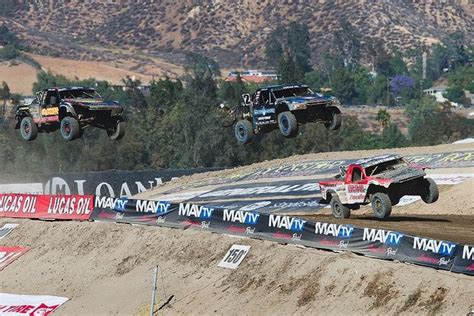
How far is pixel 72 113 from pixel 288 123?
7794mm

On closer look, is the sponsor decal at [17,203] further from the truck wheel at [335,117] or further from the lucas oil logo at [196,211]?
the truck wheel at [335,117]

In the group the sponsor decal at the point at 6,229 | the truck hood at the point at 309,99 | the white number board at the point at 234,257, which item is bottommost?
the sponsor decal at the point at 6,229

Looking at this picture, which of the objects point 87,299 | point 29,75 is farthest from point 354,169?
point 29,75

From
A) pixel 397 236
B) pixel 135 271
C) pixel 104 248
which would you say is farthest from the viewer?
pixel 104 248

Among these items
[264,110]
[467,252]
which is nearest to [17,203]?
[264,110]

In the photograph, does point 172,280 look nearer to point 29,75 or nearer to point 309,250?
point 309,250

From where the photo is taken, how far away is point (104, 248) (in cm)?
4181

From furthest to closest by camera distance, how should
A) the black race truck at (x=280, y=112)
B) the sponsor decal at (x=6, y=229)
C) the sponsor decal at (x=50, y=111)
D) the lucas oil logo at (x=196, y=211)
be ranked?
1. the sponsor decal at (x=6, y=229)
2. the sponsor decal at (x=50, y=111)
3. the lucas oil logo at (x=196, y=211)
4. the black race truck at (x=280, y=112)

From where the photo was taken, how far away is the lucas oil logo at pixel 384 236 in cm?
3003

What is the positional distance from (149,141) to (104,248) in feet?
193

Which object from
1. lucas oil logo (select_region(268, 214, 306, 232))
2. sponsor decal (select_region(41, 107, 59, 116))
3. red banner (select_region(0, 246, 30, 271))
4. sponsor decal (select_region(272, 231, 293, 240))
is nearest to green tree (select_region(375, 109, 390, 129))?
red banner (select_region(0, 246, 30, 271))

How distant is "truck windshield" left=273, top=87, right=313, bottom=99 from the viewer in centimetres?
3909

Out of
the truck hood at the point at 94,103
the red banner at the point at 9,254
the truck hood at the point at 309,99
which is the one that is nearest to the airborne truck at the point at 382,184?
the truck hood at the point at 309,99

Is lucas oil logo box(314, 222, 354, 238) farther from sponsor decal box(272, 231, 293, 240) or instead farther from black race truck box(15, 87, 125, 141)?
black race truck box(15, 87, 125, 141)
